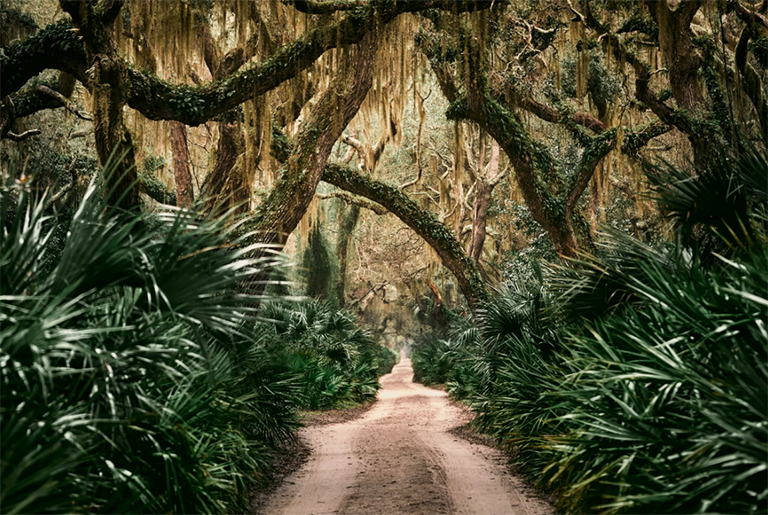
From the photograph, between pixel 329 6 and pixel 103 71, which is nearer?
pixel 103 71

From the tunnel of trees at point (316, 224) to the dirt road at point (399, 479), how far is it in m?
0.46

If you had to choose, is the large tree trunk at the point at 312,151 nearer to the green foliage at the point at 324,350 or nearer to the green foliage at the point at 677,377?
the green foliage at the point at 324,350

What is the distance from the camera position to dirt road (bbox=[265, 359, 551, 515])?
6027mm

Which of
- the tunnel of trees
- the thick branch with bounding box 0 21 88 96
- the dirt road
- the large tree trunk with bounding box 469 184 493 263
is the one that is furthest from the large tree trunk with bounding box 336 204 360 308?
the thick branch with bounding box 0 21 88 96

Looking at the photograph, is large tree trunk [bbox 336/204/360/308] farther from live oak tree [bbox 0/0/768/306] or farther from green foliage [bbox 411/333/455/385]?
live oak tree [bbox 0/0/768/306]

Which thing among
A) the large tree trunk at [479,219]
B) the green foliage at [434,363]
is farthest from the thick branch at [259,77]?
the green foliage at [434,363]

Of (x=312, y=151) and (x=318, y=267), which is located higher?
(x=312, y=151)

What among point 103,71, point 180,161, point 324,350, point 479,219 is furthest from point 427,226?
point 103,71

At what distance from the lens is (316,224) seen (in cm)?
2223

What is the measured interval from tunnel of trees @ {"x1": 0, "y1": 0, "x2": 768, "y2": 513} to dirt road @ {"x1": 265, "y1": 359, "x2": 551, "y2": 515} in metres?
0.46

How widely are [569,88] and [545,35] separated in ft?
7.66

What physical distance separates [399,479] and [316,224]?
15.5 metres

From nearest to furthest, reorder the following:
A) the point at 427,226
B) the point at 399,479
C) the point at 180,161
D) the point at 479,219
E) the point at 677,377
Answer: the point at 677,377 < the point at 399,479 < the point at 180,161 < the point at 427,226 < the point at 479,219

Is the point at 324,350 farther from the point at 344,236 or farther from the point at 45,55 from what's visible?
the point at 45,55
